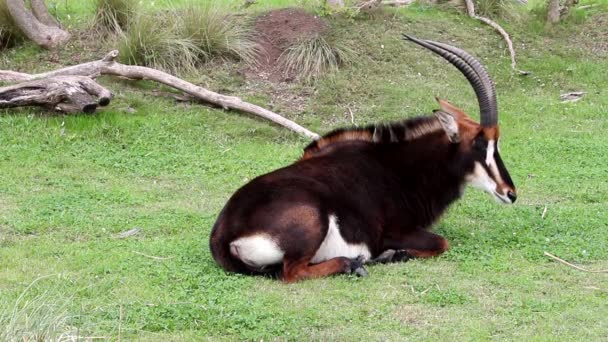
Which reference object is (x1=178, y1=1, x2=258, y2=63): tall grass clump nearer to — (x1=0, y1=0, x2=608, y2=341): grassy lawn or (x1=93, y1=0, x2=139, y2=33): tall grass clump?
(x1=0, y1=0, x2=608, y2=341): grassy lawn

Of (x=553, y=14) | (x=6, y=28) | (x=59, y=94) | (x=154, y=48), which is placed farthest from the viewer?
(x=553, y=14)

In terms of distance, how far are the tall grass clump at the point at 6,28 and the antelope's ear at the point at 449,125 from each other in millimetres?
8174

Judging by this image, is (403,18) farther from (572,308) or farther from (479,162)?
(572,308)

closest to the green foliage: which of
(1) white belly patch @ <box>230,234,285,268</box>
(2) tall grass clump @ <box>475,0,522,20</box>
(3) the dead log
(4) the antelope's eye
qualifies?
(3) the dead log

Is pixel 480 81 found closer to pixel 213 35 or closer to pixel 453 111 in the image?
pixel 453 111

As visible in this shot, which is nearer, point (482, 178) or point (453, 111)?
point (482, 178)

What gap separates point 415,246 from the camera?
817 centimetres

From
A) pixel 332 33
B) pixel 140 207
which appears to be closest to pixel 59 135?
pixel 140 207

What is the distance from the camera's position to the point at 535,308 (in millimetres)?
6699

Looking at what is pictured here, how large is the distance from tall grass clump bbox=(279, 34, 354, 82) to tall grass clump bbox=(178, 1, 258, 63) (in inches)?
21.3

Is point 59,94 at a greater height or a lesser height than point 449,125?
lesser

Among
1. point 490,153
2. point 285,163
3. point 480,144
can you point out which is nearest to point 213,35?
point 285,163

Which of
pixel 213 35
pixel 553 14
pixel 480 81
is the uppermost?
pixel 480 81

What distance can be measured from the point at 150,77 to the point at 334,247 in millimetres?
6035
